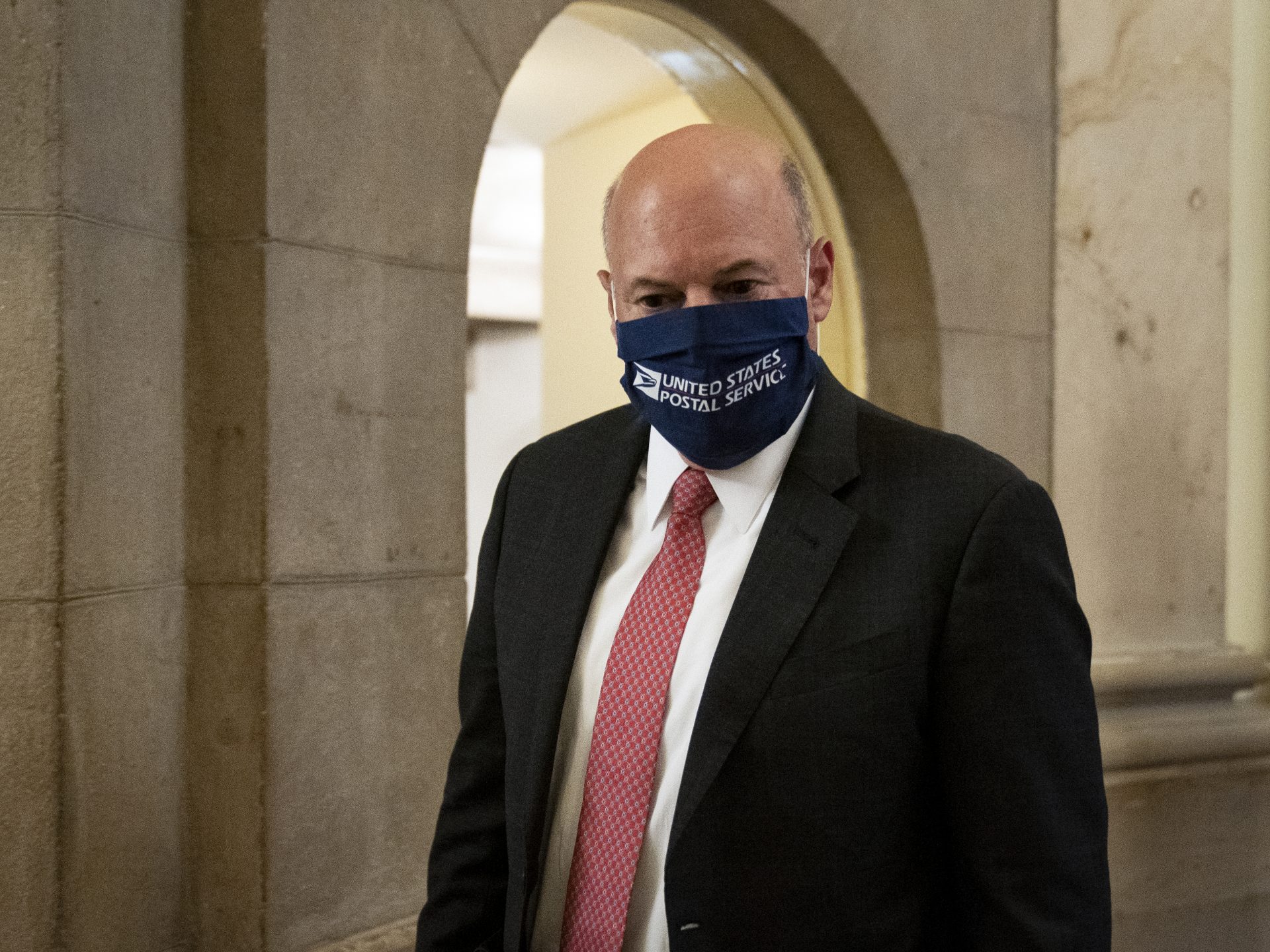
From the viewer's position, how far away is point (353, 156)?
103 inches

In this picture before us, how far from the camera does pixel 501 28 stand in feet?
9.39

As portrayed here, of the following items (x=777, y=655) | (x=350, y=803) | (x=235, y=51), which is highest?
(x=235, y=51)

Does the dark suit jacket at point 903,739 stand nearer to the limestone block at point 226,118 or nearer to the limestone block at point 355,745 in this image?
the limestone block at point 355,745

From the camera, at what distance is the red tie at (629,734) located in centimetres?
146

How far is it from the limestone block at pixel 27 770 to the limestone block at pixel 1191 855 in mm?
2760

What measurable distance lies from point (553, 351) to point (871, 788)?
5584 mm

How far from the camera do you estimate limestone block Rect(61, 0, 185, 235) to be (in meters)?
2.26

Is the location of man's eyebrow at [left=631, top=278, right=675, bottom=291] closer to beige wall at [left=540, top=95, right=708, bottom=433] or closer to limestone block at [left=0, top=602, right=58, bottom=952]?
limestone block at [left=0, top=602, right=58, bottom=952]

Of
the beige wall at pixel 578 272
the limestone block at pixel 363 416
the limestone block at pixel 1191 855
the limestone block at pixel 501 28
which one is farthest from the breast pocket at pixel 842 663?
the beige wall at pixel 578 272

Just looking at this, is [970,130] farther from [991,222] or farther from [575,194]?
[575,194]

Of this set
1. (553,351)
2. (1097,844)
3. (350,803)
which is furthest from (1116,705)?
(553,351)

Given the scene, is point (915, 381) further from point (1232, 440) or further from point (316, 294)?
point (316, 294)

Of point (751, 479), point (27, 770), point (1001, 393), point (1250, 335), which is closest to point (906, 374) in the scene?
point (1001, 393)

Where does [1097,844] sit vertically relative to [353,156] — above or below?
below
